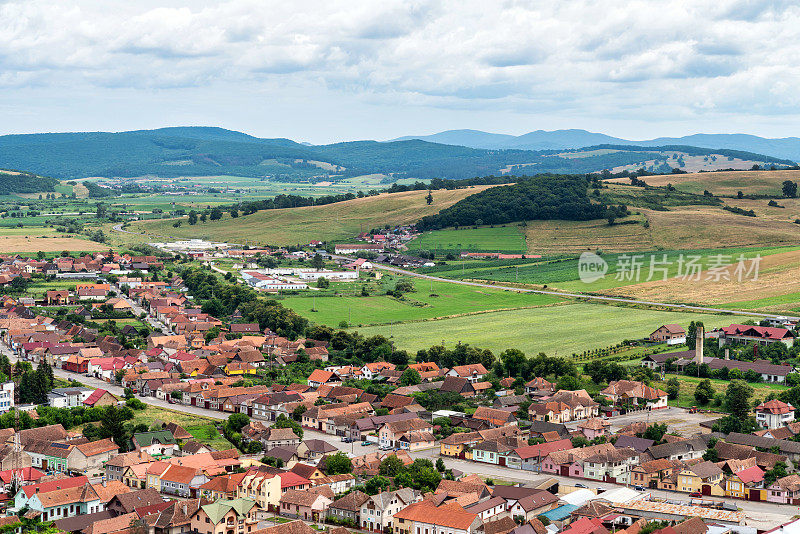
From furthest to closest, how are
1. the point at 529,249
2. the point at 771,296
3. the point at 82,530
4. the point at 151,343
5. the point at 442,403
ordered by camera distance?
the point at 529,249 < the point at 771,296 < the point at 151,343 < the point at 442,403 < the point at 82,530

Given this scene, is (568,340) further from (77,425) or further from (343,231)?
(343,231)

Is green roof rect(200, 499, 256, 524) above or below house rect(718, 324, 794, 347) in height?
below

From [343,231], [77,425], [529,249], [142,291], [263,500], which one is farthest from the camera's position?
[343,231]

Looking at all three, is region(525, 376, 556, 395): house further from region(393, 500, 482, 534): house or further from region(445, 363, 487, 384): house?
region(393, 500, 482, 534): house

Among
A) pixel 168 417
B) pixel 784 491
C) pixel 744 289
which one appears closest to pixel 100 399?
pixel 168 417

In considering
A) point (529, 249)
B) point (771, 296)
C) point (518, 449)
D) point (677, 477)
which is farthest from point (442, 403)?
point (529, 249)

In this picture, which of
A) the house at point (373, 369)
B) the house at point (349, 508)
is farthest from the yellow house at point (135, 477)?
the house at point (373, 369)

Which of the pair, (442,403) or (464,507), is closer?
(464,507)

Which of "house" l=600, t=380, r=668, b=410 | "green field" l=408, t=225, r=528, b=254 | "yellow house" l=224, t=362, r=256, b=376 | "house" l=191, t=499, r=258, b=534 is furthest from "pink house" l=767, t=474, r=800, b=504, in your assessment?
"green field" l=408, t=225, r=528, b=254

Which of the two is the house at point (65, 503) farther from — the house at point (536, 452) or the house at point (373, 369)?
the house at point (373, 369)
